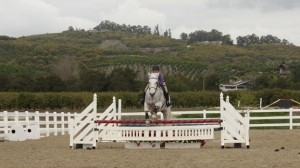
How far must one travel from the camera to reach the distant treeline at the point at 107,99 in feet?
185

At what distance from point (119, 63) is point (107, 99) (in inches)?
1727

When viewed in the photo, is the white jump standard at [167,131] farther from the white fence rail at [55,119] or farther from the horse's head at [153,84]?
the white fence rail at [55,119]

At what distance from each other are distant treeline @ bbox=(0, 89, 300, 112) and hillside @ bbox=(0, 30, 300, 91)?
36.1 feet

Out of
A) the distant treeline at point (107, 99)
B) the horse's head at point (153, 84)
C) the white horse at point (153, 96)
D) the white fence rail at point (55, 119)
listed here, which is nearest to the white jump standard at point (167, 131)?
the white horse at point (153, 96)

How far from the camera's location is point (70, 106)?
190ft

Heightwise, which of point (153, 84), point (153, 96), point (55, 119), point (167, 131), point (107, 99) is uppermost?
point (153, 84)

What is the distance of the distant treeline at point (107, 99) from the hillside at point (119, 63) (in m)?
11.0

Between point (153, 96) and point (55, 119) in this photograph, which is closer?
point (153, 96)

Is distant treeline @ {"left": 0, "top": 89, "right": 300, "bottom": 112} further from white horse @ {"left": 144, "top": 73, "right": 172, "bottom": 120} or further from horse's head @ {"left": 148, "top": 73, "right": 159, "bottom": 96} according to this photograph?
horse's head @ {"left": 148, "top": 73, "right": 159, "bottom": 96}

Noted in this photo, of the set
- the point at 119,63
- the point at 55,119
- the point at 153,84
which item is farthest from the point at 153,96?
the point at 119,63

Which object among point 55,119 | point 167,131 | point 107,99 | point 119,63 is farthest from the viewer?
point 119,63

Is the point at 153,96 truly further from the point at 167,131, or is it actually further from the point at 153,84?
the point at 167,131

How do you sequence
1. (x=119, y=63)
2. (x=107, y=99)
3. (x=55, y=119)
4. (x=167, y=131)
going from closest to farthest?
(x=167, y=131) → (x=55, y=119) → (x=107, y=99) → (x=119, y=63)

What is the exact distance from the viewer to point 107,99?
2253 inches
